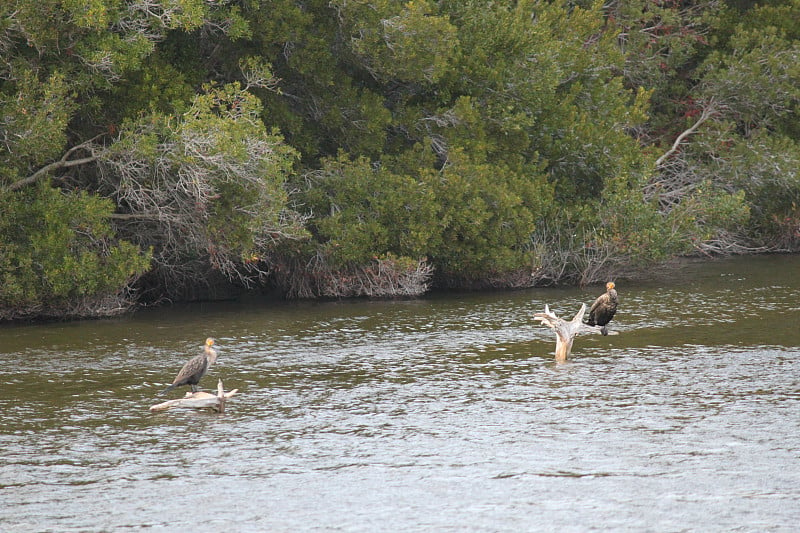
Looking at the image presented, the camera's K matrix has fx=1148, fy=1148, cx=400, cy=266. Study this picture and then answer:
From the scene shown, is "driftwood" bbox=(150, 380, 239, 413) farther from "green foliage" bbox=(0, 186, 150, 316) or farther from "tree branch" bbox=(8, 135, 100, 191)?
"tree branch" bbox=(8, 135, 100, 191)

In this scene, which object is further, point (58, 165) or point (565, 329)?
point (58, 165)

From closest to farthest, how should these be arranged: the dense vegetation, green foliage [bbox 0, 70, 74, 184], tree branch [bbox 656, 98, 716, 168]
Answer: green foliage [bbox 0, 70, 74, 184] → the dense vegetation → tree branch [bbox 656, 98, 716, 168]

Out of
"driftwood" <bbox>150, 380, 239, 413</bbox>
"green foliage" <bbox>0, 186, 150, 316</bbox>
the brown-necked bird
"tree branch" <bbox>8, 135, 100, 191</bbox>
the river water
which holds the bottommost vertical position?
the river water

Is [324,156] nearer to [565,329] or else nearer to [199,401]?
[565,329]

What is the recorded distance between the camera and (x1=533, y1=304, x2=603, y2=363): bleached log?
17.6 metres

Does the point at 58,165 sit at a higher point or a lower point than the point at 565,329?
higher

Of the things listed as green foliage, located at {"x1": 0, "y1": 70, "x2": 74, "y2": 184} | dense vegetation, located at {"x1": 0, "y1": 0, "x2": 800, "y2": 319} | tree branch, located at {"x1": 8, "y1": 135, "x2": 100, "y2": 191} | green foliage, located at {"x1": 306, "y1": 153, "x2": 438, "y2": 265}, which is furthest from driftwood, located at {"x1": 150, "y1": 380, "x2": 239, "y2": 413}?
green foliage, located at {"x1": 306, "y1": 153, "x2": 438, "y2": 265}

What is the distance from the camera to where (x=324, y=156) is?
29.0m

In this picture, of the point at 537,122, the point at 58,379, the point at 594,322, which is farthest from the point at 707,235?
the point at 58,379

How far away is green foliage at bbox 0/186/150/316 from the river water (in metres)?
0.80

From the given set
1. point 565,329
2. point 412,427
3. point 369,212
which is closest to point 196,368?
point 412,427

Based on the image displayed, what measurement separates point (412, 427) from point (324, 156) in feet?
51.4

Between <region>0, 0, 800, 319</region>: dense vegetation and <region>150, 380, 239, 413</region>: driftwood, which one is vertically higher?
Result: <region>0, 0, 800, 319</region>: dense vegetation

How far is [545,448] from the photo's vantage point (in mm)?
12961
